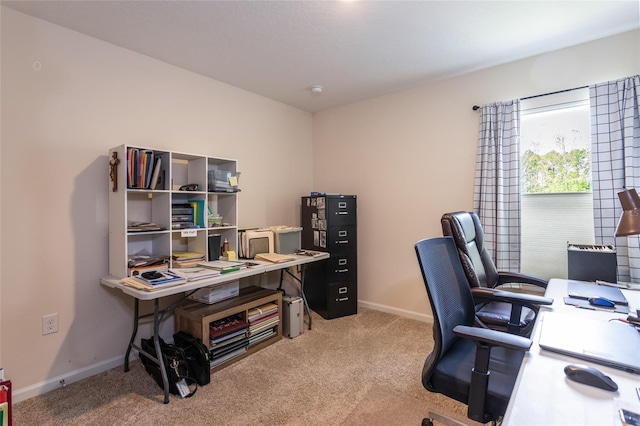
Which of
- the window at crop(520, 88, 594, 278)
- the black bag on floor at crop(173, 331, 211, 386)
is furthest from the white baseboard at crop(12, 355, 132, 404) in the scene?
the window at crop(520, 88, 594, 278)

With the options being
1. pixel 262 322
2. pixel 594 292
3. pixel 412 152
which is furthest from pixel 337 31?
pixel 262 322

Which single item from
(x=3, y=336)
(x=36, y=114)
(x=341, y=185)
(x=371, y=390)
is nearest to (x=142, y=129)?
(x=36, y=114)

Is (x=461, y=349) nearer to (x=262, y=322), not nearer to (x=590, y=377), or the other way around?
(x=590, y=377)

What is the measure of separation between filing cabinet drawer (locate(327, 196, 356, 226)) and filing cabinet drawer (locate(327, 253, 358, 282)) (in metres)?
0.37

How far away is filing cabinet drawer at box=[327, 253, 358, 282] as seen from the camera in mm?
3164

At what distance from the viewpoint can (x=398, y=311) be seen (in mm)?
3232

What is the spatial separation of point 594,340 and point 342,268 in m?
2.33

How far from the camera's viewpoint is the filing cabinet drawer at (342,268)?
3.16 meters

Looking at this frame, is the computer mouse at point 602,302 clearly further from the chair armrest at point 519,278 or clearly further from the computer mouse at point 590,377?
the computer mouse at point 590,377

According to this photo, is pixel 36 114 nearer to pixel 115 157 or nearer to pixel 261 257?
pixel 115 157

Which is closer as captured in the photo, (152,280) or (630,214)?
(630,214)

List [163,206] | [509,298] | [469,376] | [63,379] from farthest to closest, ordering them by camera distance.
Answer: [163,206] → [63,379] → [509,298] → [469,376]

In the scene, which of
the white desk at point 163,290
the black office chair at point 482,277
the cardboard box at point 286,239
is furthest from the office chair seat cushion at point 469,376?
the cardboard box at point 286,239

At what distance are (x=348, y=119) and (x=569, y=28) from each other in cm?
207
